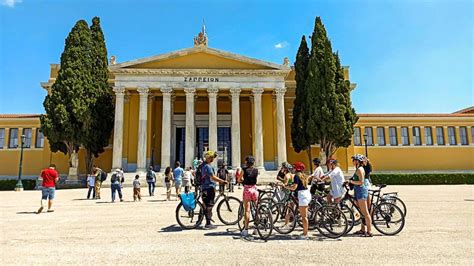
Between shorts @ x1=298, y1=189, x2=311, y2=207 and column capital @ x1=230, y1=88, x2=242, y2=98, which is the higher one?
column capital @ x1=230, y1=88, x2=242, y2=98

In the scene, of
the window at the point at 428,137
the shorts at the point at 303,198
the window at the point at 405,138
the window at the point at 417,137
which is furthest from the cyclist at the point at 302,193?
the window at the point at 428,137

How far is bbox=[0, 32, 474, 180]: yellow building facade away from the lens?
27.8 m

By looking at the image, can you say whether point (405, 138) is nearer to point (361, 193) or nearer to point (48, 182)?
point (361, 193)

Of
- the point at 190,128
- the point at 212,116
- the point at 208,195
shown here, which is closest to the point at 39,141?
the point at 190,128

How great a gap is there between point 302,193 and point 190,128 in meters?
21.4

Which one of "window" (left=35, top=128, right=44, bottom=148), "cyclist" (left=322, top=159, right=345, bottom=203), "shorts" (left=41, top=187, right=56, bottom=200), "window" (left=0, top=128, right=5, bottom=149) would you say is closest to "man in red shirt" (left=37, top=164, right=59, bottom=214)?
"shorts" (left=41, top=187, right=56, bottom=200)

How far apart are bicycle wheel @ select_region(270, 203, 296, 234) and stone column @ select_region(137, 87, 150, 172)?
20.1 m

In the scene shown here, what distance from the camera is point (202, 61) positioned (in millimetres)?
29203

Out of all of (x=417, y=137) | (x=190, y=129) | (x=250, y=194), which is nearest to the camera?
(x=250, y=194)

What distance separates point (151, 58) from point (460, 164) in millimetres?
34054

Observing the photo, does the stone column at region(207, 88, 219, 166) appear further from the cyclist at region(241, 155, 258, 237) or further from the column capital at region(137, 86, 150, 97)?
the cyclist at region(241, 155, 258, 237)

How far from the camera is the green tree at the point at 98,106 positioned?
89.5ft

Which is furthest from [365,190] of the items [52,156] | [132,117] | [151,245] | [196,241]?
[52,156]

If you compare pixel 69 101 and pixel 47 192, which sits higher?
pixel 69 101
